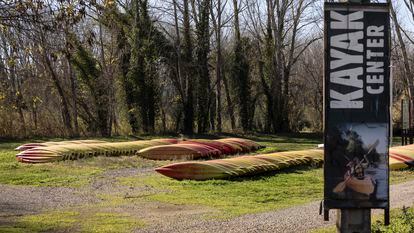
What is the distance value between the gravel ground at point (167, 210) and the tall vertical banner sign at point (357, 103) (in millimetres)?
3276

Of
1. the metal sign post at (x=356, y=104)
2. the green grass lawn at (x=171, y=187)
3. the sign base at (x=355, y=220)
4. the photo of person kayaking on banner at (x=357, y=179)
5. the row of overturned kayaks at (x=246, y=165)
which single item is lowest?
the green grass lawn at (x=171, y=187)

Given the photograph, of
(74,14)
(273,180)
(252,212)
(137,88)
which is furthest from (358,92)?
(137,88)

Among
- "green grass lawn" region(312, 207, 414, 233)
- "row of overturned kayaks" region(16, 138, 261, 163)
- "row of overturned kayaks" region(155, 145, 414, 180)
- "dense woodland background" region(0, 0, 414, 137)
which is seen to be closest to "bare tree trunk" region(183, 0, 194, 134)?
"dense woodland background" region(0, 0, 414, 137)

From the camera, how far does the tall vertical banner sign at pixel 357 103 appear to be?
4156 millimetres

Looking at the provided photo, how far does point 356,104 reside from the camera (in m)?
4.18

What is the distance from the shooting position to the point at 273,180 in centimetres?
1434

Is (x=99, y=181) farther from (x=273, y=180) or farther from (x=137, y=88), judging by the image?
(x=137, y=88)

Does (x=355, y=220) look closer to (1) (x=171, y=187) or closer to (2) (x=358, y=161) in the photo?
(2) (x=358, y=161)

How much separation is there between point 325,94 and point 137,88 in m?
28.7

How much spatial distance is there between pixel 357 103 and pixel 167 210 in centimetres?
628

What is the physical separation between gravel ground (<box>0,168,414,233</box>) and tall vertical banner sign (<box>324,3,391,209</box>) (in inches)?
129

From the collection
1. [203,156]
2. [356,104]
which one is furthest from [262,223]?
[203,156]

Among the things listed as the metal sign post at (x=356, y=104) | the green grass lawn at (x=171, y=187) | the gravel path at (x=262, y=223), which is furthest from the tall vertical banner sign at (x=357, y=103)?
the green grass lawn at (x=171, y=187)

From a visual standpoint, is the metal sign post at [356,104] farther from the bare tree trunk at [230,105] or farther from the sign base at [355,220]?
the bare tree trunk at [230,105]
